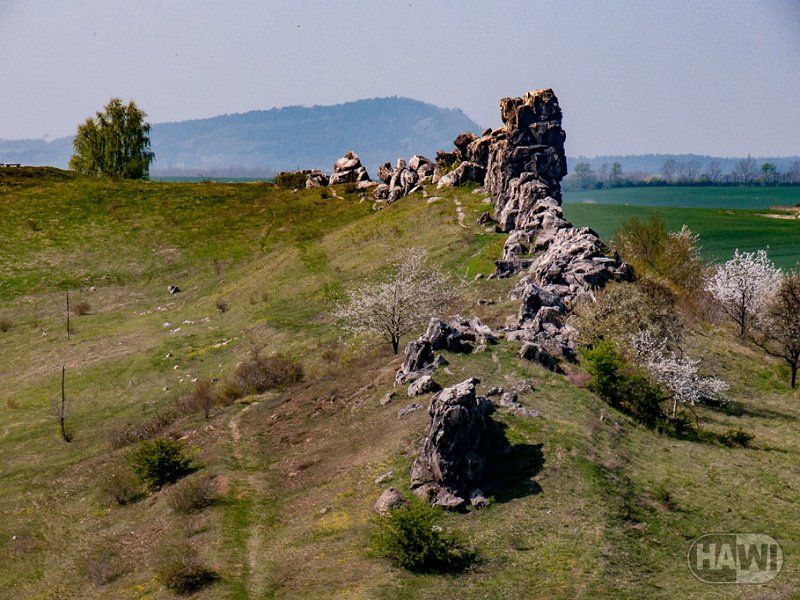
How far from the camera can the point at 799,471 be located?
40.2m

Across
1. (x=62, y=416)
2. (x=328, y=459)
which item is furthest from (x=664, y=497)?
(x=62, y=416)

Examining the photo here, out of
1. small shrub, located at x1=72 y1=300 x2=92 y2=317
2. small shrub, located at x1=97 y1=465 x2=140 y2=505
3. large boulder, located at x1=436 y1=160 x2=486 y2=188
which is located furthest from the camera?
large boulder, located at x1=436 y1=160 x2=486 y2=188

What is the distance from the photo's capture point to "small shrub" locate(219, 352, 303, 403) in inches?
2286

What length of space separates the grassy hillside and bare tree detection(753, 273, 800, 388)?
1.80 meters

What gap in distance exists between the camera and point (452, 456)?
113 ft

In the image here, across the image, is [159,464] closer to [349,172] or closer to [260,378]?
[260,378]

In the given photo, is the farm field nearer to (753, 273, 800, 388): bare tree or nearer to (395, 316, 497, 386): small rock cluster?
(753, 273, 800, 388): bare tree

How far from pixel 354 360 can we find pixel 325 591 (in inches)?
1283

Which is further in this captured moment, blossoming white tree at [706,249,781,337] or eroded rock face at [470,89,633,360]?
blossoming white tree at [706,249,781,337]

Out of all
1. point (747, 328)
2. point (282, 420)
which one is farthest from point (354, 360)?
point (747, 328)

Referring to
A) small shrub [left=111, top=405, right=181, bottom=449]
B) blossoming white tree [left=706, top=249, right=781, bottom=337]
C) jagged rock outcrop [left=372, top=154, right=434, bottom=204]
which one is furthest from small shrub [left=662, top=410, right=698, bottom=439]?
jagged rock outcrop [left=372, top=154, right=434, bottom=204]

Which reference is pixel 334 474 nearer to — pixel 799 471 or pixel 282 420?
pixel 282 420
